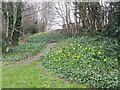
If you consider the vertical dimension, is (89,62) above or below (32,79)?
above

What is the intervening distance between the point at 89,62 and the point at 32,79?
2.56 metres

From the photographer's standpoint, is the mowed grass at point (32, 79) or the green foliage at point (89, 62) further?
the green foliage at point (89, 62)

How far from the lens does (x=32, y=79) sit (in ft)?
27.2

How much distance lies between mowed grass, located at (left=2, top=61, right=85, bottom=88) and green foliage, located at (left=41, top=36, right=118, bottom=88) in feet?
1.35

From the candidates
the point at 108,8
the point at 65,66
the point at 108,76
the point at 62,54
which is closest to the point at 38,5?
the point at 108,8

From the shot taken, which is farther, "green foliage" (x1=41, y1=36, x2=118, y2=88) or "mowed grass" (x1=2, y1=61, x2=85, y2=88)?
"green foliage" (x1=41, y1=36, x2=118, y2=88)

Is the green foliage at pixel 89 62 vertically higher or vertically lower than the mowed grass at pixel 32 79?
higher

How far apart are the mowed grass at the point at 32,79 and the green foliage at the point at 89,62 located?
410mm

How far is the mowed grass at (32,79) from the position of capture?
7.53 m

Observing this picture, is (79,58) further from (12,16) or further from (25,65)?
(12,16)

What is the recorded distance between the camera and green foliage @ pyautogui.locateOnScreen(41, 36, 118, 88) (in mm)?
7746

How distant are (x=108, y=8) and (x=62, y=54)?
13.8 feet

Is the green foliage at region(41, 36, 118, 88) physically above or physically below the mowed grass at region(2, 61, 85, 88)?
above

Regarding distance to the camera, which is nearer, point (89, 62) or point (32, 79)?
point (32, 79)
